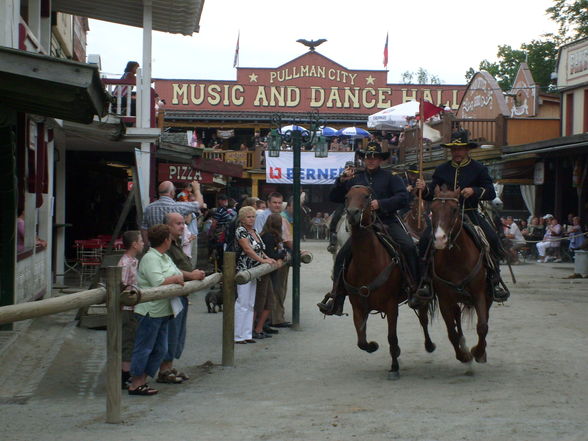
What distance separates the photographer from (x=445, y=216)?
29.5 feet

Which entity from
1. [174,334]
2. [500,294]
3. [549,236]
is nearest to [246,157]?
[549,236]

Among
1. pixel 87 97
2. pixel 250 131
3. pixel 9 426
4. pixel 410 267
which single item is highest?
pixel 250 131

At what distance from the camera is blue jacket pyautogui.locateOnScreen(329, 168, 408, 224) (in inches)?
381

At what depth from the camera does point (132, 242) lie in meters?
9.42

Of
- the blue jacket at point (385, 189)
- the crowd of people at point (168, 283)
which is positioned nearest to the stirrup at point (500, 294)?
the blue jacket at point (385, 189)

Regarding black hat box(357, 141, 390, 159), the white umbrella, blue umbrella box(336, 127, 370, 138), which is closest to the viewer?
black hat box(357, 141, 390, 159)

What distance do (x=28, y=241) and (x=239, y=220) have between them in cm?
398

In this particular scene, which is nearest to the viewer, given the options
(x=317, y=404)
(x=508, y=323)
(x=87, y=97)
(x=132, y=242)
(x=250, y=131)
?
(x=317, y=404)

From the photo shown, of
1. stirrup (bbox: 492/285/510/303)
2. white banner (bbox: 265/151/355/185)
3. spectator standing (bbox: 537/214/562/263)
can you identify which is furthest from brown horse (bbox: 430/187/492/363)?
white banner (bbox: 265/151/355/185)

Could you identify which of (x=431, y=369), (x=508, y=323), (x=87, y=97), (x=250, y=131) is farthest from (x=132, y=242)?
(x=250, y=131)

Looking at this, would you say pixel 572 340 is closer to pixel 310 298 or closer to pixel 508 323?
pixel 508 323

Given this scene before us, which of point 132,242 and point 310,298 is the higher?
point 132,242

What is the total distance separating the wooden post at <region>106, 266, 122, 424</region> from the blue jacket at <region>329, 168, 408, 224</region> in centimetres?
340

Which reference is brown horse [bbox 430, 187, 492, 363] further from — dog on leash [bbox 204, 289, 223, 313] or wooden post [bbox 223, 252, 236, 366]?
dog on leash [bbox 204, 289, 223, 313]
